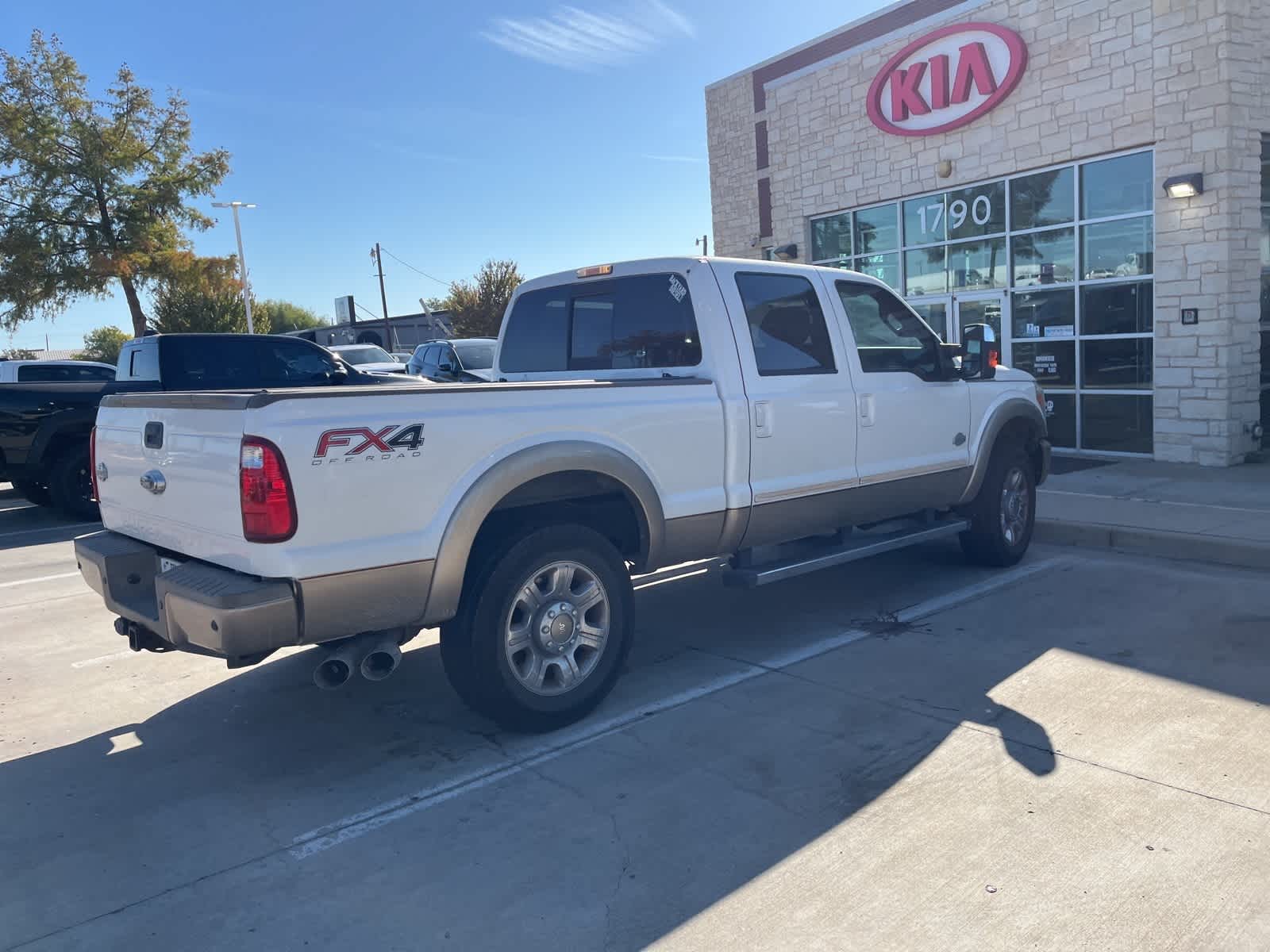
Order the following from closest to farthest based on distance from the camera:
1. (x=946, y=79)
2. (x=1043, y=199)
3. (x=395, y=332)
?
(x=1043, y=199), (x=946, y=79), (x=395, y=332)

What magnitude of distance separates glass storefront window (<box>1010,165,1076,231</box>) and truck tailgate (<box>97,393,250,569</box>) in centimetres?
1122

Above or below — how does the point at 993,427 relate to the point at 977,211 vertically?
below

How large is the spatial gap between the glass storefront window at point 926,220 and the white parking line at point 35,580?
37.5ft

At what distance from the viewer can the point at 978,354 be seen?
6512mm

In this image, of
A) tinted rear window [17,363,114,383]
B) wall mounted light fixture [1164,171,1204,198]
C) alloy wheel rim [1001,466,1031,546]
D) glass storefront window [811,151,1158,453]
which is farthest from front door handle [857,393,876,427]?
tinted rear window [17,363,114,383]

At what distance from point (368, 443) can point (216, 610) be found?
800mm

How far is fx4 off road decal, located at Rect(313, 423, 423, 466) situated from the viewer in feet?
11.9

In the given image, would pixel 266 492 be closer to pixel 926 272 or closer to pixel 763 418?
pixel 763 418

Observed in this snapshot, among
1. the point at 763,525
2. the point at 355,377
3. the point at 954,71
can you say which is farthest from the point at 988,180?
the point at 763,525

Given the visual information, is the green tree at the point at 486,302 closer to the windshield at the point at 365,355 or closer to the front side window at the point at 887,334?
the windshield at the point at 365,355

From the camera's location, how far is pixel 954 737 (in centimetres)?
433

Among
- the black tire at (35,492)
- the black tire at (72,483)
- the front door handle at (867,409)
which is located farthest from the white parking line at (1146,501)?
the black tire at (35,492)

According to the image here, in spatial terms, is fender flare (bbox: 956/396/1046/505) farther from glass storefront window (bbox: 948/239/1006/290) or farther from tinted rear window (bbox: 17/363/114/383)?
tinted rear window (bbox: 17/363/114/383)

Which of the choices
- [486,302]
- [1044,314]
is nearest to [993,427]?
[1044,314]
